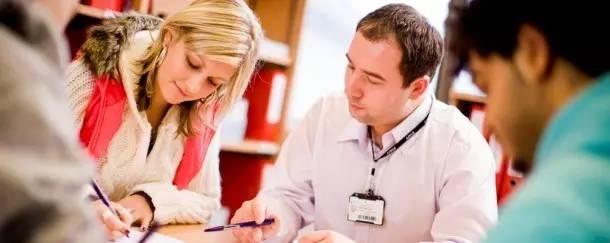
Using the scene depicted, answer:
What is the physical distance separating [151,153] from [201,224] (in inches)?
9.8

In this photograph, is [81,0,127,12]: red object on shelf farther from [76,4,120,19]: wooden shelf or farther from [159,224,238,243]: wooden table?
[159,224,238,243]: wooden table

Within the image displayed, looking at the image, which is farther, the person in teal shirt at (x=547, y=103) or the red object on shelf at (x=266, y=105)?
the red object on shelf at (x=266, y=105)

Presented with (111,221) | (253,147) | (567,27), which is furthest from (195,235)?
(253,147)

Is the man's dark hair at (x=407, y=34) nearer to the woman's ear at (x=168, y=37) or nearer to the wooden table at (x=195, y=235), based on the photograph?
the woman's ear at (x=168, y=37)

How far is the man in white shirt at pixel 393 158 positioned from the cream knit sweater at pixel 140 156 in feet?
0.61

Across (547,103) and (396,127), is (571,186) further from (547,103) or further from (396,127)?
(396,127)

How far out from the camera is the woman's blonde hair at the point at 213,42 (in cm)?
187

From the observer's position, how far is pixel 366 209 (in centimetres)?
195

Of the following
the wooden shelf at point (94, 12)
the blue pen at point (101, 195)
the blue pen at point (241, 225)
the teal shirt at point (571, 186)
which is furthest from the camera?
the wooden shelf at point (94, 12)

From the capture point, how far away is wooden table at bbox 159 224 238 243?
1.71m

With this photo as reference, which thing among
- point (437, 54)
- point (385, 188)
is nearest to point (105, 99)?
point (385, 188)

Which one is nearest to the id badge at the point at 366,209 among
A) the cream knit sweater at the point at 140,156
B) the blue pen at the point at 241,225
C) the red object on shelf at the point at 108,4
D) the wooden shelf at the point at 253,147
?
the blue pen at the point at 241,225

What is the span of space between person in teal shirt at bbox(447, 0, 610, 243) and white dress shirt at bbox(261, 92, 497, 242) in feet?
3.66

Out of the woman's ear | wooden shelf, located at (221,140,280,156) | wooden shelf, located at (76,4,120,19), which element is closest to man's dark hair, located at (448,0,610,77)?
the woman's ear
